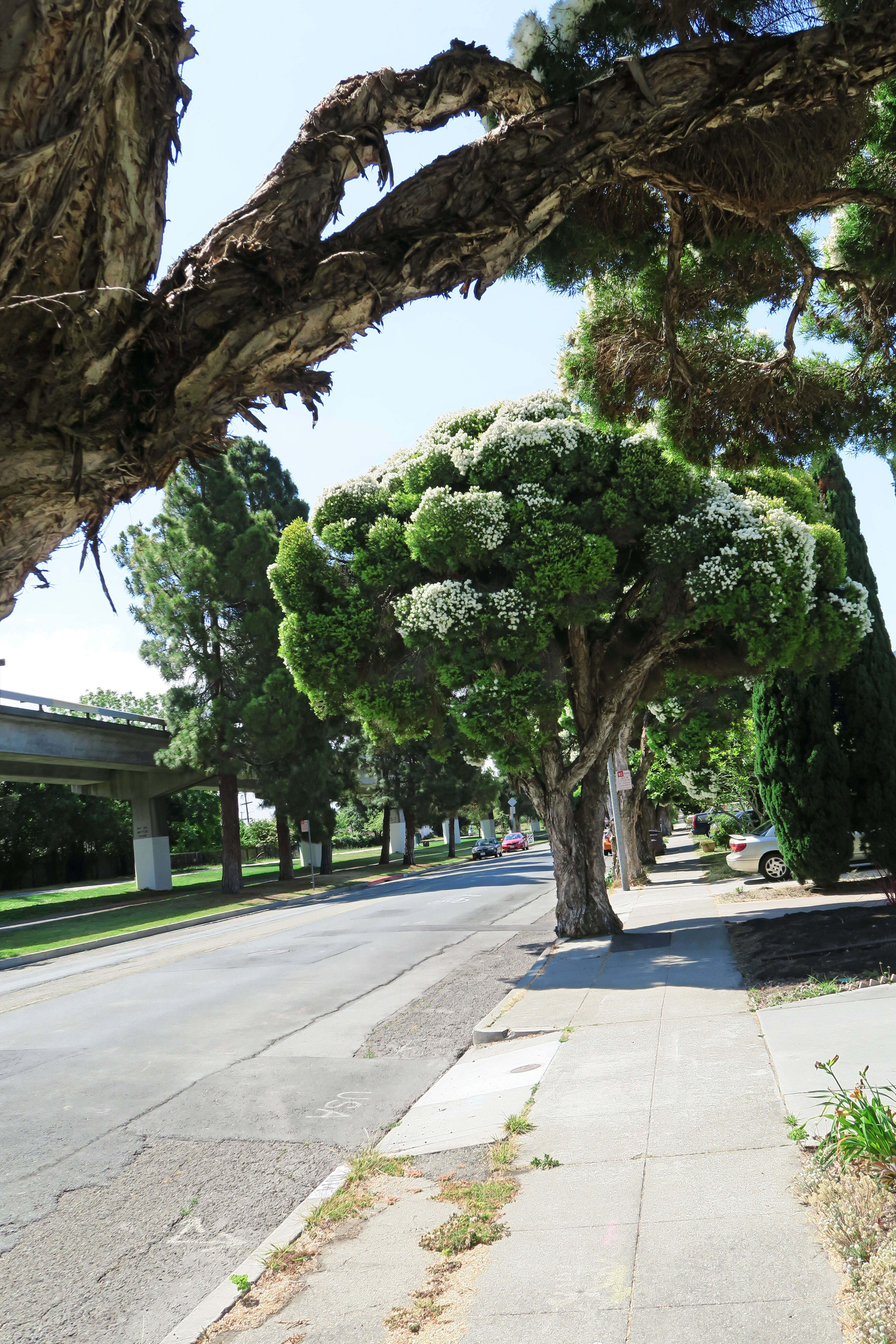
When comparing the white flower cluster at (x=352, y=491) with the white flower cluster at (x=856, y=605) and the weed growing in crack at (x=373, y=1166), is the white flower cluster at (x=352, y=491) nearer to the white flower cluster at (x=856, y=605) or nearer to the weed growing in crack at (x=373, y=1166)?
the white flower cluster at (x=856, y=605)

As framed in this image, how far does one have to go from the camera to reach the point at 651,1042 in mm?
7875

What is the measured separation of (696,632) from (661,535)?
7.44 feet

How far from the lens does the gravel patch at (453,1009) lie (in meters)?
9.26

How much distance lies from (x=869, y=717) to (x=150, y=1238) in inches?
570

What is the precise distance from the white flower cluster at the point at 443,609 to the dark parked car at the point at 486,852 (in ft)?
147

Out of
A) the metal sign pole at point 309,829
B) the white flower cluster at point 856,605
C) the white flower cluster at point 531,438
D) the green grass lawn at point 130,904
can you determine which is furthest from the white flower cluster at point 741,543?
the metal sign pole at point 309,829

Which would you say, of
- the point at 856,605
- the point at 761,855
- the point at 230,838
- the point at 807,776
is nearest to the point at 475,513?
the point at 856,605

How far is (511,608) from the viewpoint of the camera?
45.3ft

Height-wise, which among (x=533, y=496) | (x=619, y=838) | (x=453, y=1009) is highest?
(x=533, y=496)

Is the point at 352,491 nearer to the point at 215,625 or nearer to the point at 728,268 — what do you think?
the point at 728,268

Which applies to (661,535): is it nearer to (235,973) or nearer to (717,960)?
(717,960)

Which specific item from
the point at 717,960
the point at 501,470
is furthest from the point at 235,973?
the point at 501,470

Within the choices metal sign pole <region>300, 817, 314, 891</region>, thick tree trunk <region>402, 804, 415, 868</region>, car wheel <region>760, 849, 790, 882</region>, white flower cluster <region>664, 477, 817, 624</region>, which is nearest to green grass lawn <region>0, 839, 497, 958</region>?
metal sign pole <region>300, 817, 314, 891</region>

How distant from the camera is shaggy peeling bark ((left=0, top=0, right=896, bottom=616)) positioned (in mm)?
1743
